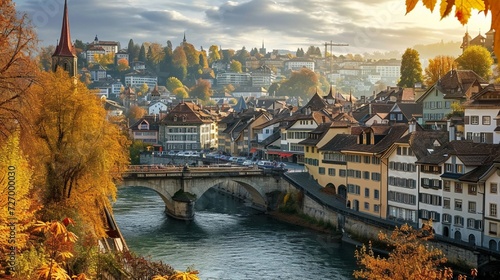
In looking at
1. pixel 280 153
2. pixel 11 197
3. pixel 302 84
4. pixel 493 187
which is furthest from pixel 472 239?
pixel 302 84

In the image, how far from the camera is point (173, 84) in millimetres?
170375

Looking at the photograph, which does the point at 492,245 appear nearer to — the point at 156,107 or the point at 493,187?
the point at 493,187

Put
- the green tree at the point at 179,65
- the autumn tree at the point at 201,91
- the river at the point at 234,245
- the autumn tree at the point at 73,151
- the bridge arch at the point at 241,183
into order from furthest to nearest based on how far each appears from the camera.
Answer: the green tree at the point at 179,65 < the autumn tree at the point at 201,91 < the bridge arch at the point at 241,183 < the river at the point at 234,245 < the autumn tree at the point at 73,151

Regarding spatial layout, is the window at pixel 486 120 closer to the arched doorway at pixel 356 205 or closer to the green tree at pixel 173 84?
the arched doorway at pixel 356 205

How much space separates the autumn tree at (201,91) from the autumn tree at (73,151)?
138999 millimetres

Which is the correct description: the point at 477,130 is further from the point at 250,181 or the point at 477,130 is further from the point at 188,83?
the point at 188,83

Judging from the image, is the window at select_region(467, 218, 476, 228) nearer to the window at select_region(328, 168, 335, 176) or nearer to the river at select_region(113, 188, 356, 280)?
the river at select_region(113, 188, 356, 280)

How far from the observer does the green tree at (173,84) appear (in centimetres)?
17025

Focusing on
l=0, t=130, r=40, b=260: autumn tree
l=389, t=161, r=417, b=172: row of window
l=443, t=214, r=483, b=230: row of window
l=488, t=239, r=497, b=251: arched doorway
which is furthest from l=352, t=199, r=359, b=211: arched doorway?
l=0, t=130, r=40, b=260: autumn tree

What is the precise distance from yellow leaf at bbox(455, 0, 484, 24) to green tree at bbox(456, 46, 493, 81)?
60.1m

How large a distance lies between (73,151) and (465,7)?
22.6m

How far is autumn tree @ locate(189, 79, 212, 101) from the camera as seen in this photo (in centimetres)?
16450

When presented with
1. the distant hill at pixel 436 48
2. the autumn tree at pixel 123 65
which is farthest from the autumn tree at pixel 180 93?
the distant hill at pixel 436 48

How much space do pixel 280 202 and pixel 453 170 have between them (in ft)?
58.3
